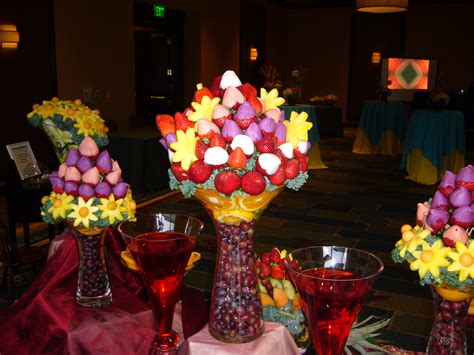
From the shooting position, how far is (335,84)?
47.4 ft

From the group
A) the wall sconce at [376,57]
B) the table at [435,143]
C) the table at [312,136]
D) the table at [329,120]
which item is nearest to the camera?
the table at [435,143]

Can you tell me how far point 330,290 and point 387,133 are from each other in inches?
331

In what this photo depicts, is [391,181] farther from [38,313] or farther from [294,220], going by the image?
[38,313]

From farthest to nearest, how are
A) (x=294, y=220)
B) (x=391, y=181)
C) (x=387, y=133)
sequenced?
(x=387, y=133) → (x=391, y=181) → (x=294, y=220)

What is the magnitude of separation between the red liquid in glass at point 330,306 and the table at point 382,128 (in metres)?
8.15

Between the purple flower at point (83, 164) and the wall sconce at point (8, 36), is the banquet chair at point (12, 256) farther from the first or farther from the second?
the wall sconce at point (8, 36)

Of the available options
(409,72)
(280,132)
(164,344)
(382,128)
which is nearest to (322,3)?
(409,72)

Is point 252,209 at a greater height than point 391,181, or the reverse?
point 252,209

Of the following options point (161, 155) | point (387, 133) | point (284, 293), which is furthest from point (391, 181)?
point (284, 293)

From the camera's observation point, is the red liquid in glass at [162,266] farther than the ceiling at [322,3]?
No

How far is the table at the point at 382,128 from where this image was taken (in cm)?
877

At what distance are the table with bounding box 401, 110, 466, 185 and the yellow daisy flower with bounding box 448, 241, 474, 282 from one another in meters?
5.98

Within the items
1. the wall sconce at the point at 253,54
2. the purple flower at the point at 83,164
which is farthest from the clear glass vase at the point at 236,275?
the wall sconce at the point at 253,54

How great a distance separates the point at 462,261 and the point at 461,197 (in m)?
0.13
